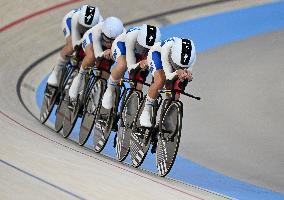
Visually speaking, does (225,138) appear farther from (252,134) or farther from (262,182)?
(262,182)

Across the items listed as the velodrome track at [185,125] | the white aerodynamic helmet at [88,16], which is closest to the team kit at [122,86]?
the white aerodynamic helmet at [88,16]

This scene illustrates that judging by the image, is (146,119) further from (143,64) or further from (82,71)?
(82,71)

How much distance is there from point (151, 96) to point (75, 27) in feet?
7.06

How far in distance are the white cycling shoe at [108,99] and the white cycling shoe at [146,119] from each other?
828 mm

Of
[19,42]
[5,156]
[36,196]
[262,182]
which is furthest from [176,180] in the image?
[19,42]

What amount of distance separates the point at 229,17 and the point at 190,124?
4873mm

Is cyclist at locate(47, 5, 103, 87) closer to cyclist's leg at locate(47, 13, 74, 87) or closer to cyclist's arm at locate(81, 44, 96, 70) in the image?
cyclist's leg at locate(47, 13, 74, 87)

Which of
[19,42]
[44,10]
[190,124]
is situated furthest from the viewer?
[44,10]

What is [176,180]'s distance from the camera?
26.9 ft

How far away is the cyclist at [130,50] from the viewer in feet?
27.6

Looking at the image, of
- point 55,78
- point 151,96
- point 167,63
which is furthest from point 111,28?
point 55,78

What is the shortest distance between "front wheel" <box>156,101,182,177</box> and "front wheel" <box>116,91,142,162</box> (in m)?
0.64

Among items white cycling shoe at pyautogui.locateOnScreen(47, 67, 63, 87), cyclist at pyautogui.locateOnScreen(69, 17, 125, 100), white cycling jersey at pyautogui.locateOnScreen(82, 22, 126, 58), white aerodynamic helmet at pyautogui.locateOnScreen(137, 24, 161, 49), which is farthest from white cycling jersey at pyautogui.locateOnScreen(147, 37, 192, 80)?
white cycling shoe at pyautogui.locateOnScreen(47, 67, 63, 87)

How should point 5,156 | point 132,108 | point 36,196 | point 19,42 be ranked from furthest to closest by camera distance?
point 19,42
point 132,108
point 5,156
point 36,196
